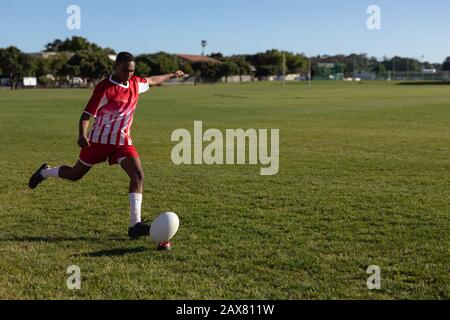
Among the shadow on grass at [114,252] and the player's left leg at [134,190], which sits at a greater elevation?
the player's left leg at [134,190]

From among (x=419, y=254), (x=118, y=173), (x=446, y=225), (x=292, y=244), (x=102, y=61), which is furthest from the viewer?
(x=102, y=61)

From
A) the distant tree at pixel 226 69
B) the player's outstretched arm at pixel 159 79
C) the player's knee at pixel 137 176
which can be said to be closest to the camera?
the player's knee at pixel 137 176

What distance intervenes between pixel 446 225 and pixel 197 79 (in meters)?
134

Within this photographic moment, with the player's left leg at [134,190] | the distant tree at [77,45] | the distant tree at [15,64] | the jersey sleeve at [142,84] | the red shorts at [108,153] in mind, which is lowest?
the player's left leg at [134,190]

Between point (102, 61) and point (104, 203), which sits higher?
point (102, 61)

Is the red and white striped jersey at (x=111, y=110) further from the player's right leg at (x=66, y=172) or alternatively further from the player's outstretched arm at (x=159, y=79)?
the player's outstretched arm at (x=159, y=79)

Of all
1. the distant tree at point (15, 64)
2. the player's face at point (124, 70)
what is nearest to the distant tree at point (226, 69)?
the distant tree at point (15, 64)

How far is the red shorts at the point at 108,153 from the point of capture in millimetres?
7383

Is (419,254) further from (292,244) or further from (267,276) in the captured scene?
(267,276)

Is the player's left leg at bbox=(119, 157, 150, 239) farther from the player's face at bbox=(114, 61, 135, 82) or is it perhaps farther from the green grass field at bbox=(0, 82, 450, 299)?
the player's face at bbox=(114, 61, 135, 82)

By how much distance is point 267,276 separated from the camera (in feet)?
18.8

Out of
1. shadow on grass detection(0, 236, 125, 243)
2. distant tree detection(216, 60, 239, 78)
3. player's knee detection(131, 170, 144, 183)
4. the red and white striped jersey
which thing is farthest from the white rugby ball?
distant tree detection(216, 60, 239, 78)

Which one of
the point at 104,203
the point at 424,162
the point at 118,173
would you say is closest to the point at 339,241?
the point at 104,203

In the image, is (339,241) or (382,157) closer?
(339,241)
